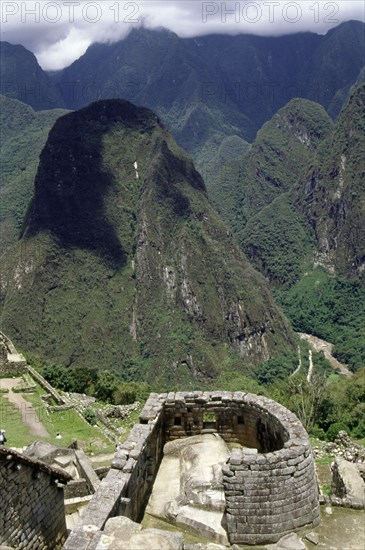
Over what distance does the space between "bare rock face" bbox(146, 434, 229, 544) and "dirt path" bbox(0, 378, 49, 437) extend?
53.6 ft

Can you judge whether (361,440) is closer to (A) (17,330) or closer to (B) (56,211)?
(A) (17,330)

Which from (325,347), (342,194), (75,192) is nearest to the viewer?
(75,192)

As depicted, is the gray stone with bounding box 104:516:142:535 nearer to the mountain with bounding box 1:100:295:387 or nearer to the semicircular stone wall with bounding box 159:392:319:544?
the semicircular stone wall with bounding box 159:392:319:544

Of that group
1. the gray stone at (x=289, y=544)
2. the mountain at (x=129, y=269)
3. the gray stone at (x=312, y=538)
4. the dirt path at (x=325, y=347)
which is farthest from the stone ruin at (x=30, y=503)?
the dirt path at (x=325, y=347)

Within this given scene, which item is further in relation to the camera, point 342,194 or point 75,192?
point 342,194

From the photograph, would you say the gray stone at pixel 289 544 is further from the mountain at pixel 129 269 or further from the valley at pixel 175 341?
the mountain at pixel 129 269

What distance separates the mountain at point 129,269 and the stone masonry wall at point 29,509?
84.2 m

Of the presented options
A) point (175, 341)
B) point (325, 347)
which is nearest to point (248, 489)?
point (175, 341)

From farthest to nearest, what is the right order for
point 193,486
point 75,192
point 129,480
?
point 75,192
point 193,486
point 129,480

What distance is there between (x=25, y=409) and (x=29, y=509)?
1770cm

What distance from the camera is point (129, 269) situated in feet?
379

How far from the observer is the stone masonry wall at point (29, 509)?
32.9 ft

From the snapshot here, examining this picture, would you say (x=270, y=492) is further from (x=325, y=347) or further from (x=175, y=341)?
(x=325, y=347)

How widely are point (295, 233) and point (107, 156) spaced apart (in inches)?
3137
